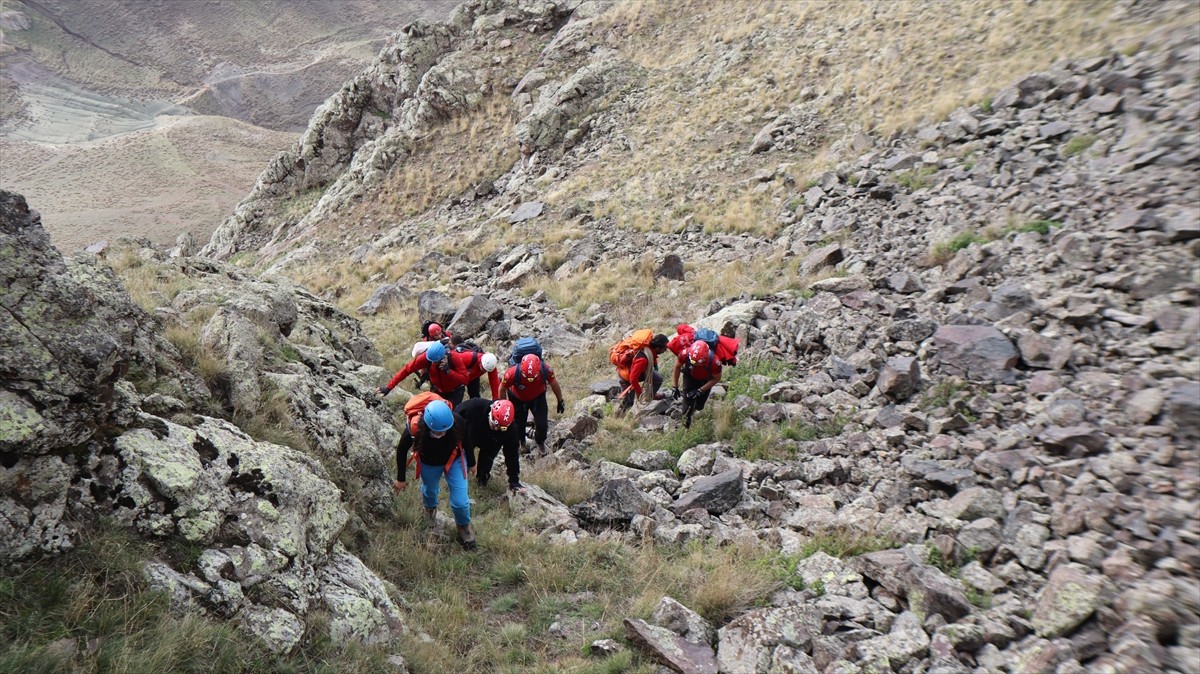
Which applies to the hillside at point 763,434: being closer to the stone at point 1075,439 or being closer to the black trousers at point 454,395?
the stone at point 1075,439

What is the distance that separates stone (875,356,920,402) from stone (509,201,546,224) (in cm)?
1380

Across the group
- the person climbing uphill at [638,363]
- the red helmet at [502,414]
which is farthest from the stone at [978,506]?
the red helmet at [502,414]

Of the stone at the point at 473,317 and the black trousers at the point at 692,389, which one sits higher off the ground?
the stone at the point at 473,317

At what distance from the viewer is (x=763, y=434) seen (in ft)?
23.9

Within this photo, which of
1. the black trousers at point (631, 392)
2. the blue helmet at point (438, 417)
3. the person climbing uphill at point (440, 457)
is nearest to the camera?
the blue helmet at point (438, 417)

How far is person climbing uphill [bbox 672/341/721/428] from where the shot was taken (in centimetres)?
769

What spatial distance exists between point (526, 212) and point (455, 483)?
1509cm

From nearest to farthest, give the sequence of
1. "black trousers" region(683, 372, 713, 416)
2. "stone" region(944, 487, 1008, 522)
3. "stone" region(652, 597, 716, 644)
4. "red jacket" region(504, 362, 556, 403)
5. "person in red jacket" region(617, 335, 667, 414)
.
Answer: "stone" region(652, 597, 716, 644)
"stone" region(944, 487, 1008, 522)
"red jacket" region(504, 362, 556, 403)
"black trousers" region(683, 372, 713, 416)
"person in red jacket" region(617, 335, 667, 414)

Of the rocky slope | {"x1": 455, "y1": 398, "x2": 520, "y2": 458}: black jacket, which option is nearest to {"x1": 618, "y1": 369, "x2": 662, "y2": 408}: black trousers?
{"x1": 455, "y1": 398, "x2": 520, "y2": 458}: black jacket

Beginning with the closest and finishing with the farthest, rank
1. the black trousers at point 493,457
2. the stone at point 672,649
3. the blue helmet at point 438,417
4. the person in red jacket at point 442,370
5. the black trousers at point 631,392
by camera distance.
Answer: the stone at point 672,649 → the blue helmet at point 438,417 → the black trousers at point 493,457 → the person in red jacket at point 442,370 → the black trousers at point 631,392

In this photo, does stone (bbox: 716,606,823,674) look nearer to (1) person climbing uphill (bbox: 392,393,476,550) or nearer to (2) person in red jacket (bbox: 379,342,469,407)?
(1) person climbing uphill (bbox: 392,393,476,550)

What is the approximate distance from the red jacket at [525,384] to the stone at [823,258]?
18.9ft

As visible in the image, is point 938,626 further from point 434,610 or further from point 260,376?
point 260,376

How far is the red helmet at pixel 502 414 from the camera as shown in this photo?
6.07 metres
